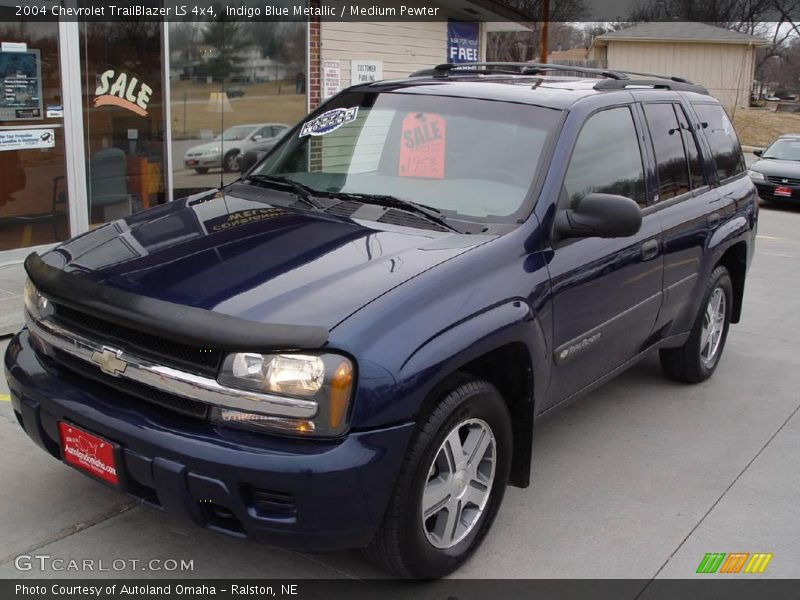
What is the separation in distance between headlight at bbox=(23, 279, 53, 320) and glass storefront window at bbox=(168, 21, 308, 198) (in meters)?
5.55

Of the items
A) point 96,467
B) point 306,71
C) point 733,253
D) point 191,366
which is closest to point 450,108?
point 191,366

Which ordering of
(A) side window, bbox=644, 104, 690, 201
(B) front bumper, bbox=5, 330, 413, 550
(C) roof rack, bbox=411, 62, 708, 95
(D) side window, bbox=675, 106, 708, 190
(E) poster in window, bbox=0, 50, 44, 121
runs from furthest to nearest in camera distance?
(E) poster in window, bbox=0, 50, 44, 121
(D) side window, bbox=675, 106, 708, 190
(C) roof rack, bbox=411, 62, 708, 95
(A) side window, bbox=644, 104, 690, 201
(B) front bumper, bbox=5, 330, 413, 550

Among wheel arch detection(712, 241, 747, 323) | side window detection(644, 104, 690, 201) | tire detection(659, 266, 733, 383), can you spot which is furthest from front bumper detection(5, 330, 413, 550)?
wheel arch detection(712, 241, 747, 323)

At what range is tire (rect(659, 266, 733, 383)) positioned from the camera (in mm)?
5566

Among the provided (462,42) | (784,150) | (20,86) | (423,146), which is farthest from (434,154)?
(784,150)

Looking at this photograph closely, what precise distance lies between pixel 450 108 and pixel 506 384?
1.42 metres

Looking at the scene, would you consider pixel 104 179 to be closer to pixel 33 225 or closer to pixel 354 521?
pixel 33 225

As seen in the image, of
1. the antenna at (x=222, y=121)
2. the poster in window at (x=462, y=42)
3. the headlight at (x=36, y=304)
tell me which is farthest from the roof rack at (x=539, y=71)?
the poster in window at (x=462, y=42)

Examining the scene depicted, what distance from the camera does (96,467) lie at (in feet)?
10.3

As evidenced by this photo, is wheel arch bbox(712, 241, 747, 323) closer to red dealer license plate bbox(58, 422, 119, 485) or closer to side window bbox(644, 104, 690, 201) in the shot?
side window bbox(644, 104, 690, 201)

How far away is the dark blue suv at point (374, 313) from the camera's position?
9.35ft

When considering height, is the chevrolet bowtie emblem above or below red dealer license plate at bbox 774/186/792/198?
above

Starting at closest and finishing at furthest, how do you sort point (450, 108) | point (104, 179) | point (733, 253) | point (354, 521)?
point (354, 521)
point (450, 108)
point (733, 253)
point (104, 179)

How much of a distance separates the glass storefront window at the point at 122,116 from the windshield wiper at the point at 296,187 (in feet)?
14.8
